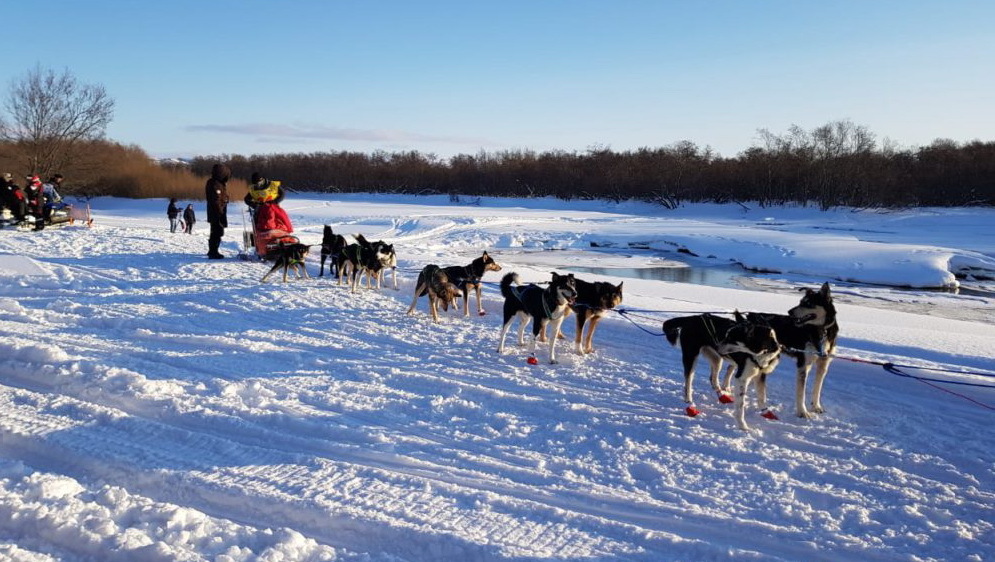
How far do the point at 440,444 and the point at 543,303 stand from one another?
8.46 feet

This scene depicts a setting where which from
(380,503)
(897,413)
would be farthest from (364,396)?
(897,413)

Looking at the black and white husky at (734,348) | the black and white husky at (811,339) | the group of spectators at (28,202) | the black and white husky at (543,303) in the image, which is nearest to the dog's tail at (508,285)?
the black and white husky at (543,303)

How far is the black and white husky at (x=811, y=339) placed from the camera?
5.30m

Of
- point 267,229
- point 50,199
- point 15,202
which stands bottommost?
point 267,229

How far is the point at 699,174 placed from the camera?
161 feet

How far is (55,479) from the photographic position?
3.76 m

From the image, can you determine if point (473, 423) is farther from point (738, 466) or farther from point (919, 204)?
point (919, 204)

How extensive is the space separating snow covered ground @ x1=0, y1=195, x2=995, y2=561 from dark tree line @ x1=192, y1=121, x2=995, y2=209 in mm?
39281

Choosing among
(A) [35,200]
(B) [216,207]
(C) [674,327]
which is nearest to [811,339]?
(C) [674,327]

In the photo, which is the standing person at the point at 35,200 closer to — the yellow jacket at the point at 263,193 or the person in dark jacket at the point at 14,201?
the person in dark jacket at the point at 14,201

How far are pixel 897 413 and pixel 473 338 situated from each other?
418 centimetres

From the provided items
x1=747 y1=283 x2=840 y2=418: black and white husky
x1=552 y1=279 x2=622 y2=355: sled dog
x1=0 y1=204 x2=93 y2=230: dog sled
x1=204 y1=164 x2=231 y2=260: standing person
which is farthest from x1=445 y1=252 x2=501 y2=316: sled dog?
x1=0 y1=204 x2=93 y2=230: dog sled

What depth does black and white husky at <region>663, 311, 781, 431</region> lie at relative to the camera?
16.4 ft

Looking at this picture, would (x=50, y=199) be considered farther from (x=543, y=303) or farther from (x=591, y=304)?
(x=591, y=304)
